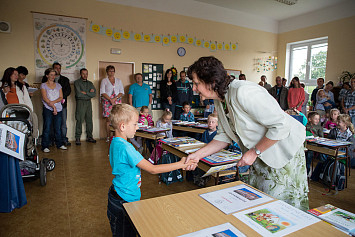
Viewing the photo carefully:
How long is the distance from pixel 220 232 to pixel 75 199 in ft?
7.99

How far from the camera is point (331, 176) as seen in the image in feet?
10.8

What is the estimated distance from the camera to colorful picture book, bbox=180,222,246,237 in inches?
33.7

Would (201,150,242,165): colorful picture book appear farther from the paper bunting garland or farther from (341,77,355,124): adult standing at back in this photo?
the paper bunting garland

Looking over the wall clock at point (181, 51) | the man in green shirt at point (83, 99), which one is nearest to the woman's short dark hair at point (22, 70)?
the man in green shirt at point (83, 99)

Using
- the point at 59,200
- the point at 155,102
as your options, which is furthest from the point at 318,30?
the point at 59,200

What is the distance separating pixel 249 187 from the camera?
1302 millimetres

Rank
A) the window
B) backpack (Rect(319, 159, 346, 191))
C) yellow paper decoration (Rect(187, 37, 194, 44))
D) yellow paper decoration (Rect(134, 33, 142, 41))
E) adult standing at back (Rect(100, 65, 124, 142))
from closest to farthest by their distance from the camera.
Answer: backpack (Rect(319, 159, 346, 191)) < adult standing at back (Rect(100, 65, 124, 142)) < yellow paper decoration (Rect(134, 33, 142, 41)) < yellow paper decoration (Rect(187, 37, 194, 44)) < the window

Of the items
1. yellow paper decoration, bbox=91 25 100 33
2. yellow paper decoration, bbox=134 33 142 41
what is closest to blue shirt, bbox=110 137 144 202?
yellow paper decoration, bbox=91 25 100 33

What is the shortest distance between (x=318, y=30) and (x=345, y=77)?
6.50 ft

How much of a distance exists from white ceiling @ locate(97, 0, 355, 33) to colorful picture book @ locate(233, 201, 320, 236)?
21.4ft

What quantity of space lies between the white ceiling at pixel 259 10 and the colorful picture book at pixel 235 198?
20.7ft

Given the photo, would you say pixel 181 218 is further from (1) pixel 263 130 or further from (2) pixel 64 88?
(2) pixel 64 88

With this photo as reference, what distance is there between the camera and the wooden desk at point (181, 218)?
0.89 metres

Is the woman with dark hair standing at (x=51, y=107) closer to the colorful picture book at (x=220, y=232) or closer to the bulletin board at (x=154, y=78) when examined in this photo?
the bulletin board at (x=154, y=78)
